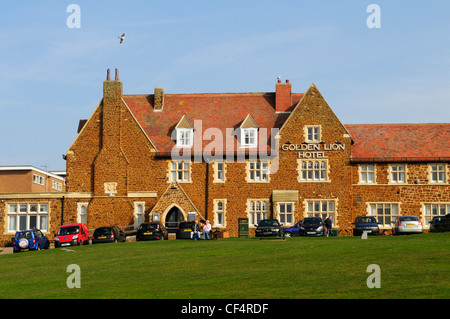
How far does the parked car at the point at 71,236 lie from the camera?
1860 inches

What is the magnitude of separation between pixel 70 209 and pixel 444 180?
29858 mm

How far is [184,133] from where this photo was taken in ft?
194

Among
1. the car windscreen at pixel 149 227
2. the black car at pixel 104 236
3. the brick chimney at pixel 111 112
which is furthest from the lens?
the brick chimney at pixel 111 112

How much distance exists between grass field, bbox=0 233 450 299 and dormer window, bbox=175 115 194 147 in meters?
22.1

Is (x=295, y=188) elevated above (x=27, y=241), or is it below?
above

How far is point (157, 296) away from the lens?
65.5 feet

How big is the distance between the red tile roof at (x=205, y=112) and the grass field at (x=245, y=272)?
23164 millimetres

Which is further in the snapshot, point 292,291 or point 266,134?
point 266,134

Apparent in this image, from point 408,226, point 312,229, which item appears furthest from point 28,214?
point 408,226

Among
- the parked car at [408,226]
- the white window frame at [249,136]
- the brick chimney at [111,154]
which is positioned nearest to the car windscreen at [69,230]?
the brick chimney at [111,154]

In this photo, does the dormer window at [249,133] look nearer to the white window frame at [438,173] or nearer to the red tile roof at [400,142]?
the red tile roof at [400,142]
